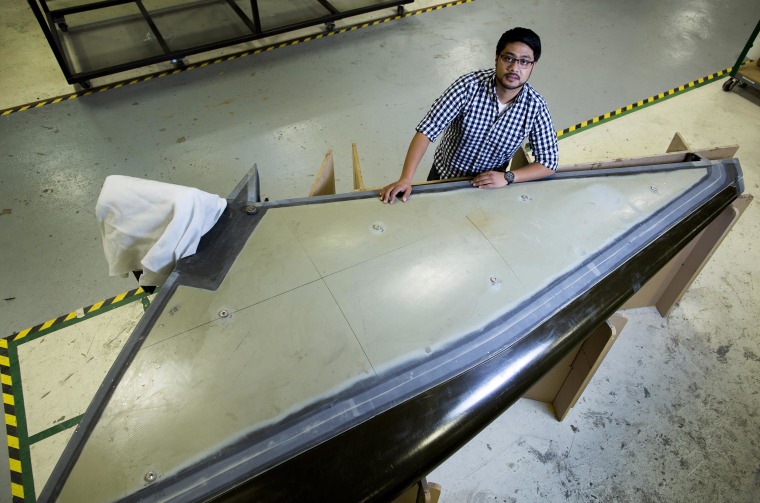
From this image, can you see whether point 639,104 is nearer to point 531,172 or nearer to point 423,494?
point 531,172

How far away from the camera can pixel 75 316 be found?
2461 millimetres

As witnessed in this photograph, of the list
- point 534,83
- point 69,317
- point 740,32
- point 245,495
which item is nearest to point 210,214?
point 245,495

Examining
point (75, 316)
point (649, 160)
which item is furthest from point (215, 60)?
point (649, 160)

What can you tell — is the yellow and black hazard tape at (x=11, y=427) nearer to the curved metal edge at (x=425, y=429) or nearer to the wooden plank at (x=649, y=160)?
the curved metal edge at (x=425, y=429)

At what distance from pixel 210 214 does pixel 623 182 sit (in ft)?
5.67

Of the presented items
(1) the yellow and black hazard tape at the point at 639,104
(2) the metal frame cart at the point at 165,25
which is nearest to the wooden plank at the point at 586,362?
(1) the yellow and black hazard tape at the point at 639,104

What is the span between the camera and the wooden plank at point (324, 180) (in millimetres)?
2039

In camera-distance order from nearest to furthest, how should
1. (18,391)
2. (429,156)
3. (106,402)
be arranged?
1. (106,402)
2. (18,391)
3. (429,156)

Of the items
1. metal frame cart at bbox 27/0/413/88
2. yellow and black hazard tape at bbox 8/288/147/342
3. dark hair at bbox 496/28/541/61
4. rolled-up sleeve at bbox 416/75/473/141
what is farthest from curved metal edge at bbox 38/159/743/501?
metal frame cart at bbox 27/0/413/88

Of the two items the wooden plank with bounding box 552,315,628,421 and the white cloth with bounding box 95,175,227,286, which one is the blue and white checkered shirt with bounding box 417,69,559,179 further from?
the white cloth with bounding box 95,175,227,286

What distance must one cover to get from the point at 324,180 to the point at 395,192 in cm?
50

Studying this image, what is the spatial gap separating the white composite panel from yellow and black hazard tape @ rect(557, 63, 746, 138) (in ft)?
6.21

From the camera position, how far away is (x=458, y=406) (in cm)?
131

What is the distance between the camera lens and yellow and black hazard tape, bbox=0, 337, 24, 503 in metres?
1.94
